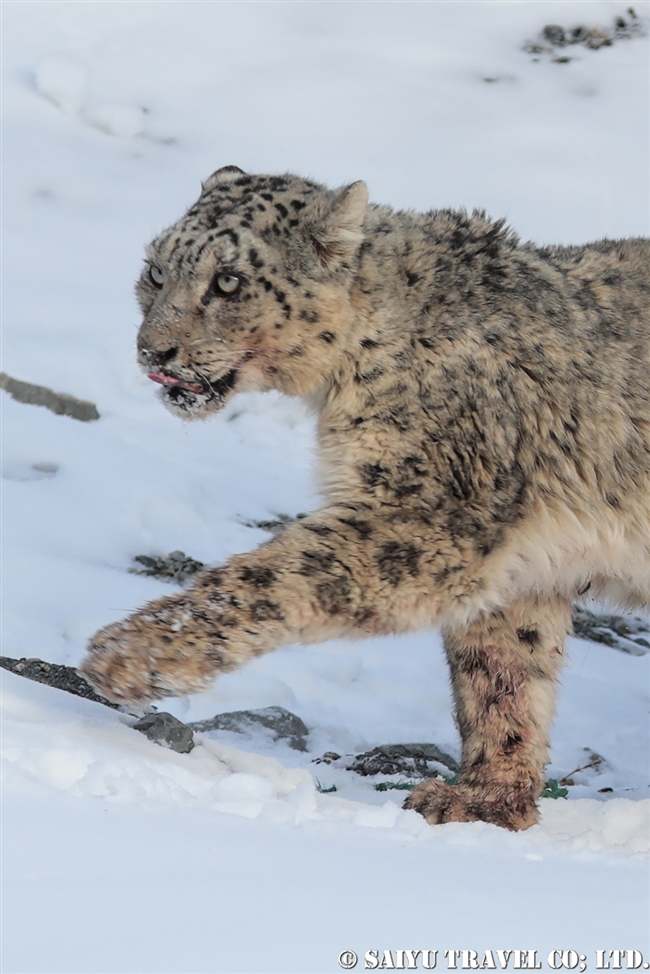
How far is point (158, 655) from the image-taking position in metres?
4.36

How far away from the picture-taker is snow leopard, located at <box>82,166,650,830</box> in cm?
462

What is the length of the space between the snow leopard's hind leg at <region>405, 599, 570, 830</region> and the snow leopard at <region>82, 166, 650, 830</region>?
0.04 feet

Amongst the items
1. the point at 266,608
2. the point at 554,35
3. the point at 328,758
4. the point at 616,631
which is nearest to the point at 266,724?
the point at 328,758

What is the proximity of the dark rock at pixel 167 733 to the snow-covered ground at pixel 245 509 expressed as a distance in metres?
0.10

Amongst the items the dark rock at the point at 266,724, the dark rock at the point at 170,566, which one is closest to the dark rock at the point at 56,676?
the dark rock at the point at 266,724

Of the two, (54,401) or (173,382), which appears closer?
(173,382)

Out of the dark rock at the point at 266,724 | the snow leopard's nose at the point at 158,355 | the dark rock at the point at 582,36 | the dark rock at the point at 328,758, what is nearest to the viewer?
the snow leopard's nose at the point at 158,355

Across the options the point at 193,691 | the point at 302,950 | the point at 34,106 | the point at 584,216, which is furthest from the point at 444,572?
the point at 34,106

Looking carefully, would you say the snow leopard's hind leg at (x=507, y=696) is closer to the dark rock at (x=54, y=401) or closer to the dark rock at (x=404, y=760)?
the dark rock at (x=404, y=760)

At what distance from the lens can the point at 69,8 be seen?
1670 cm

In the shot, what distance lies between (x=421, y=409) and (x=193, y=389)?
2.94ft

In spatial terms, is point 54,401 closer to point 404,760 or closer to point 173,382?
point 404,760

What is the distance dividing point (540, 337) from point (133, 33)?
12579mm

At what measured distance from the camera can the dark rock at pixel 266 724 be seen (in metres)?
6.94
